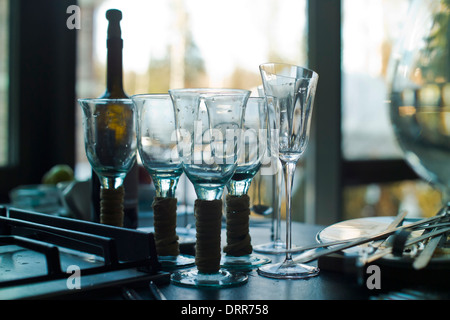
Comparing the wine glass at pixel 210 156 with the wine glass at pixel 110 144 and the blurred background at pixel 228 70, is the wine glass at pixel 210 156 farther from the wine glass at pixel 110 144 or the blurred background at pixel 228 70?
the blurred background at pixel 228 70

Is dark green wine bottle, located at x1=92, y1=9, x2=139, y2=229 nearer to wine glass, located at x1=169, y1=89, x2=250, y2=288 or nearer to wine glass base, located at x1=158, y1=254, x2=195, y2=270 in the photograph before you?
wine glass base, located at x1=158, y1=254, x2=195, y2=270

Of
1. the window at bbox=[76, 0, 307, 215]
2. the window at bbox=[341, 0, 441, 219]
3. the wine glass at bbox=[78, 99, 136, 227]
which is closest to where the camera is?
the wine glass at bbox=[78, 99, 136, 227]

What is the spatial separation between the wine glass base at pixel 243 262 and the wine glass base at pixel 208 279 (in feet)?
0.17

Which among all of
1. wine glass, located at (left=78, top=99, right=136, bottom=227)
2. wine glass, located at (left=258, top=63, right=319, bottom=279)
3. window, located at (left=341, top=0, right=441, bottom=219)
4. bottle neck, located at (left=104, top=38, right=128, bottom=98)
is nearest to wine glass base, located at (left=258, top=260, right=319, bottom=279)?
wine glass, located at (left=258, top=63, right=319, bottom=279)

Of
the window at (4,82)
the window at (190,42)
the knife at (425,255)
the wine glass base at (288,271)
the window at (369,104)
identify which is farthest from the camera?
the window at (369,104)

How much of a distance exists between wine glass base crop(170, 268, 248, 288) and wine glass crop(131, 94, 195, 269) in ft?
0.21

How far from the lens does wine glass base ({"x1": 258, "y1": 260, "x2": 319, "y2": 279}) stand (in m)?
0.55

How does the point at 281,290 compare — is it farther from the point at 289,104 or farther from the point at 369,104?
the point at 369,104

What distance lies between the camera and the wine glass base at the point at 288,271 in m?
0.55

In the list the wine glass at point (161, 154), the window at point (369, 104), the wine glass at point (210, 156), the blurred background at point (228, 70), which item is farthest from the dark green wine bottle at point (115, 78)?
the window at point (369, 104)

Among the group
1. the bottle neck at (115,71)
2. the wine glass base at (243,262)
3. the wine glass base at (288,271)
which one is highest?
the bottle neck at (115,71)
